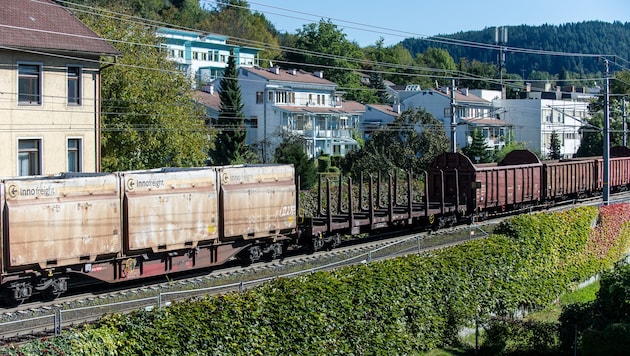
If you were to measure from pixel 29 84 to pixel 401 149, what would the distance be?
2809cm

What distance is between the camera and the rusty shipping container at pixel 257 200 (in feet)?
83.3

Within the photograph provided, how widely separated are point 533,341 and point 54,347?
1275cm

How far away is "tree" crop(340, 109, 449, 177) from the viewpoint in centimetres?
5425

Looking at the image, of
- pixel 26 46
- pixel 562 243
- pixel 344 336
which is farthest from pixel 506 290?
pixel 26 46

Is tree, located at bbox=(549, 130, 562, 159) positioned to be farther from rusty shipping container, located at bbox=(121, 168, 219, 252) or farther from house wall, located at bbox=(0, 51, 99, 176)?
rusty shipping container, located at bbox=(121, 168, 219, 252)

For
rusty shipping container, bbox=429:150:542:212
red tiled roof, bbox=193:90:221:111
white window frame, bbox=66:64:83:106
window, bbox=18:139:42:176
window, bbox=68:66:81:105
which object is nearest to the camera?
window, bbox=18:139:42:176

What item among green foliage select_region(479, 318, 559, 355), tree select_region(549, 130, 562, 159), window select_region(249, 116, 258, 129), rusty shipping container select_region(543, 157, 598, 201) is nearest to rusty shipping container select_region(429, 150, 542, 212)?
rusty shipping container select_region(543, 157, 598, 201)

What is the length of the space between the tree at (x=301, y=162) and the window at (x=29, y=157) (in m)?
18.3

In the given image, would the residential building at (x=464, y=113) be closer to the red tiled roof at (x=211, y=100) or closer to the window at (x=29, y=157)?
the red tiled roof at (x=211, y=100)

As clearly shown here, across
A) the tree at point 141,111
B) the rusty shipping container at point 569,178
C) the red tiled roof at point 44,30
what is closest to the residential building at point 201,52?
the tree at point 141,111

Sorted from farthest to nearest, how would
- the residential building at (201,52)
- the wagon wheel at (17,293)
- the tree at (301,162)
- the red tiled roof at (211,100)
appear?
1. the residential building at (201,52)
2. the red tiled roof at (211,100)
3. the tree at (301,162)
4. the wagon wheel at (17,293)

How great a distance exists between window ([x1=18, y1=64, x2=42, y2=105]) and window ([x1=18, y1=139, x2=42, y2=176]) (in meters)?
1.83

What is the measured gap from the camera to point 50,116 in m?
35.5

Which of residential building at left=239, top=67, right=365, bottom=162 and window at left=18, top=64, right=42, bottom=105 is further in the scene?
residential building at left=239, top=67, right=365, bottom=162
